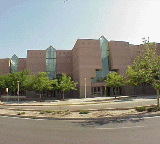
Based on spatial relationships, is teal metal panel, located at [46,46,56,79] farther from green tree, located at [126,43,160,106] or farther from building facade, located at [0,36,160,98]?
green tree, located at [126,43,160,106]

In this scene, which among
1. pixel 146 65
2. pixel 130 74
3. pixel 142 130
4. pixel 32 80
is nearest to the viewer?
pixel 142 130

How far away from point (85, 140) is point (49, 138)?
1.89 m

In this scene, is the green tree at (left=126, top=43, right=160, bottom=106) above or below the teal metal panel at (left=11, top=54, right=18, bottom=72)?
below

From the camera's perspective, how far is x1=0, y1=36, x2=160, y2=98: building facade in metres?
38.0

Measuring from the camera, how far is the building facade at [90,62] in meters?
38.0

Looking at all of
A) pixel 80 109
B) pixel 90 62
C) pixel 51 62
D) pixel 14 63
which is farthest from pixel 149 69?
pixel 14 63

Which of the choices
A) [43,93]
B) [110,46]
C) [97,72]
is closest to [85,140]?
[97,72]

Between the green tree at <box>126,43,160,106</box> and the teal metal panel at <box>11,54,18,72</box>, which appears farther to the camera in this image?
the teal metal panel at <box>11,54,18,72</box>

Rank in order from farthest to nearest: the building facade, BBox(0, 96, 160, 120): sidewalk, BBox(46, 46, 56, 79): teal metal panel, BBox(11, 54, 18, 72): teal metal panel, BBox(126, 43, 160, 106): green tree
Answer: BBox(11, 54, 18, 72): teal metal panel < BBox(46, 46, 56, 79): teal metal panel < the building facade < BBox(126, 43, 160, 106): green tree < BBox(0, 96, 160, 120): sidewalk

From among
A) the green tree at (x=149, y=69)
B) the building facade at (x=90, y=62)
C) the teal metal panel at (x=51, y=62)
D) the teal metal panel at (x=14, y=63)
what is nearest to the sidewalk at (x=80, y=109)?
the green tree at (x=149, y=69)

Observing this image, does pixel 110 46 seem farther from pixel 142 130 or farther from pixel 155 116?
pixel 142 130

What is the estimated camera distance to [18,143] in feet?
22.1

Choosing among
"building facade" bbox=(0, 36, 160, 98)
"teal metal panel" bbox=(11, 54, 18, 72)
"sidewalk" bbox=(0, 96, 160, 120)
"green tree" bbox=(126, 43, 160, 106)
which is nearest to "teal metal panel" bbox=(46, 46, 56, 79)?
"building facade" bbox=(0, 36, 160, 98)

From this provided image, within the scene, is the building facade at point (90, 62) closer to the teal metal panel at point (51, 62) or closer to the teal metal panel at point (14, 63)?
the teal metal panel at point (51, 62)
